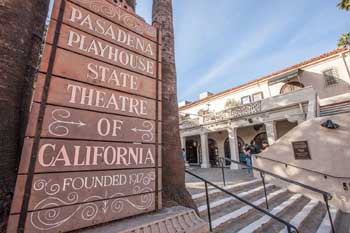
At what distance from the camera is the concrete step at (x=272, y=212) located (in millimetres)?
2994

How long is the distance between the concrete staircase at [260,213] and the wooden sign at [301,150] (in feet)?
4.63

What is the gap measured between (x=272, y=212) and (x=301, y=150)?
336 centimetres

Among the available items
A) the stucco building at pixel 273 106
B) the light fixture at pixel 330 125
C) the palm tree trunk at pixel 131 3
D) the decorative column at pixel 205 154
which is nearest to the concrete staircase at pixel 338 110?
the stucco building at pixel 273 106

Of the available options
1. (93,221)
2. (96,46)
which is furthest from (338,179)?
(96,46)

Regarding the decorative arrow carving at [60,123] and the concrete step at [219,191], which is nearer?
the decorative arrow carving at [60,123]

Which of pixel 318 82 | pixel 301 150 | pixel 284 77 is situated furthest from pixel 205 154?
pixel 318 82

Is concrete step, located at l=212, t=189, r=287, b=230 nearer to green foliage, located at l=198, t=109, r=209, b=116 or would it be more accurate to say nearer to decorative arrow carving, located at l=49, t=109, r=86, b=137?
decorative arrow carving, located at l=49, t=109, r=86, b=137

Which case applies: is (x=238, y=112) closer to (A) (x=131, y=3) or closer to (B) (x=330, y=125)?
(B) (x=330, y=125)

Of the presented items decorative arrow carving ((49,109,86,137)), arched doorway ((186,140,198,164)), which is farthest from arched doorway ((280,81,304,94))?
decorative arrow carving ((49,109,86,137))

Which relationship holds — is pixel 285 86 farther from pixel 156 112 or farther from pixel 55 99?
pixel 55 99

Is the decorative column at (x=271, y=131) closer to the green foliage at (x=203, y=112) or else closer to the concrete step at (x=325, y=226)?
the concrete step at (x=325, y=226)

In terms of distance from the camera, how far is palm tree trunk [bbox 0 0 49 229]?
1.32 metres

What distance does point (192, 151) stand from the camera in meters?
17.1

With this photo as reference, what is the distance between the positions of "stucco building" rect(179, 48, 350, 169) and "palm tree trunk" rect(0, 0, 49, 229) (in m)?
9.20
